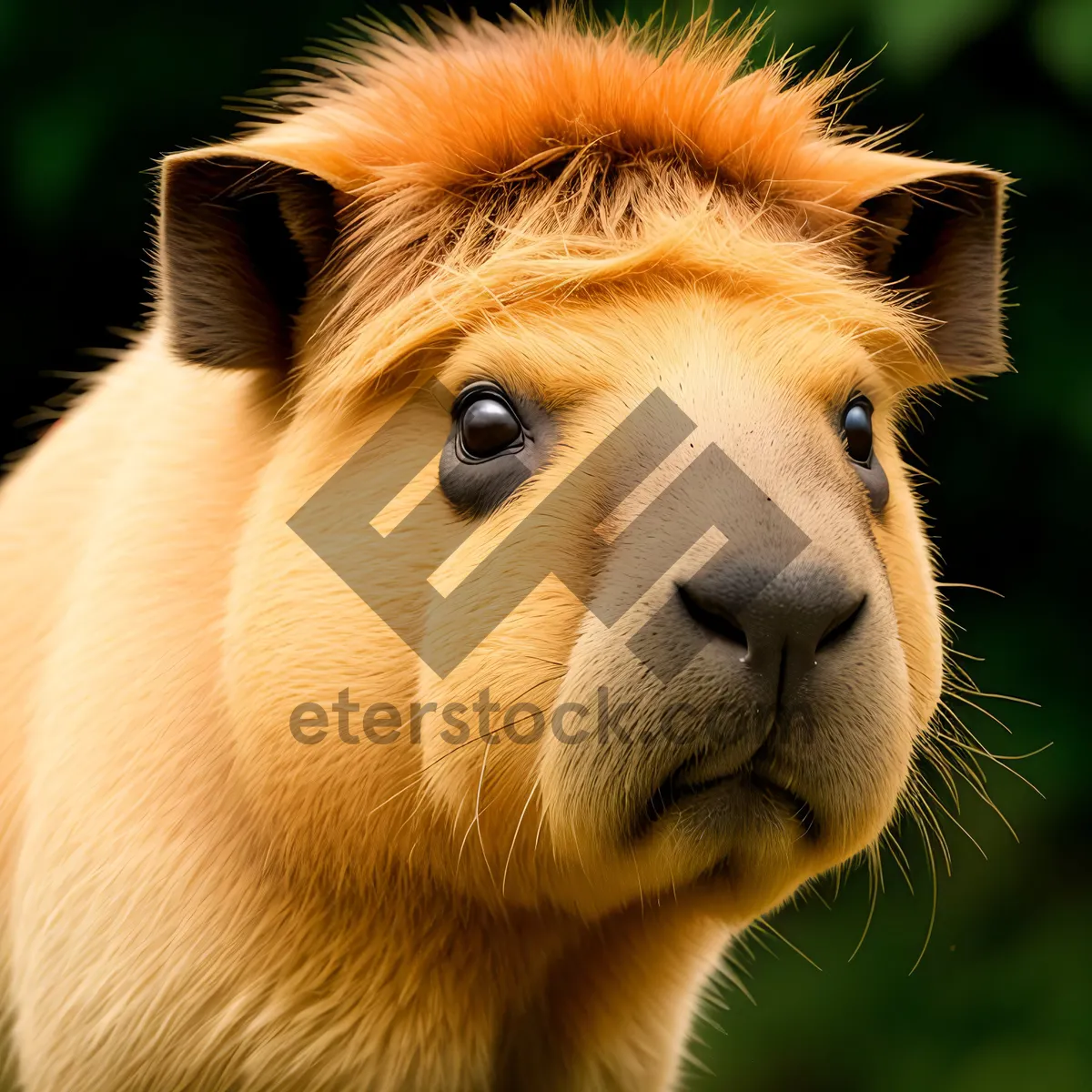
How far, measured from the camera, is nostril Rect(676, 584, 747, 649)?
6.83 ft

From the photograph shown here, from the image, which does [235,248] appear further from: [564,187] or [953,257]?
[953,257]

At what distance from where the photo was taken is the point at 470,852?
7.97 feet

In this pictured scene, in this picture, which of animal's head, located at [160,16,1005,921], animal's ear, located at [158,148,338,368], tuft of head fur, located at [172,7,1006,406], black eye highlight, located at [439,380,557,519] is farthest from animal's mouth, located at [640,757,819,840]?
animal's ear, located at [158,148,338,368]

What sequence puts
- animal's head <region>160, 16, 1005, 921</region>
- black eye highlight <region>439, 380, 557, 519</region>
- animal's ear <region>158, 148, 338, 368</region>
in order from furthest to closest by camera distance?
animal's ear <region>158, 148, 338, 368</region> < black eye highlight <region>439, 380, 557, 519</region> < animal's head <region>160, 16, 1005, 921</region>

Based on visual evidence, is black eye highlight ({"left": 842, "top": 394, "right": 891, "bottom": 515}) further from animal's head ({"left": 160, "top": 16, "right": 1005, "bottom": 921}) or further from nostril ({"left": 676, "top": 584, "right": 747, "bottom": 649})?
nostril ({"left": 676, "top": 584, "right": 747, "bottom": 649})

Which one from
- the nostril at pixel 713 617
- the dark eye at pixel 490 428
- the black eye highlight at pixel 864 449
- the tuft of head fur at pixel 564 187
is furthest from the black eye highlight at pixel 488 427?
the black eye highlight at pixel 864 449

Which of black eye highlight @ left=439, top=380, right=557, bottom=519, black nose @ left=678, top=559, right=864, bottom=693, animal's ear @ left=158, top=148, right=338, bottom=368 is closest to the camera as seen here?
black nose @ left=678, top=559, right=864, bottom=693

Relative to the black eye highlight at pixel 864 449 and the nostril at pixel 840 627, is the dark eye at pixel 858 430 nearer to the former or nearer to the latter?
the black eye highlight at pixel 864 449

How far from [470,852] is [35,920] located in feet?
2.96

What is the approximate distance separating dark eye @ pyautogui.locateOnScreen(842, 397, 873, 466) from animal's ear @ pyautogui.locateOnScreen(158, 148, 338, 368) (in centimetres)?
101

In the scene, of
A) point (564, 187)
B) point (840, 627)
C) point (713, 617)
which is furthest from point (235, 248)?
point (840, 627)

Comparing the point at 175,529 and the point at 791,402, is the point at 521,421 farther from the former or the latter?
the point at 175,529

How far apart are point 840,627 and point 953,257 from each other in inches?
46.1

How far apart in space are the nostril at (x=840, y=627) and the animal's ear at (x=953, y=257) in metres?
0.95
